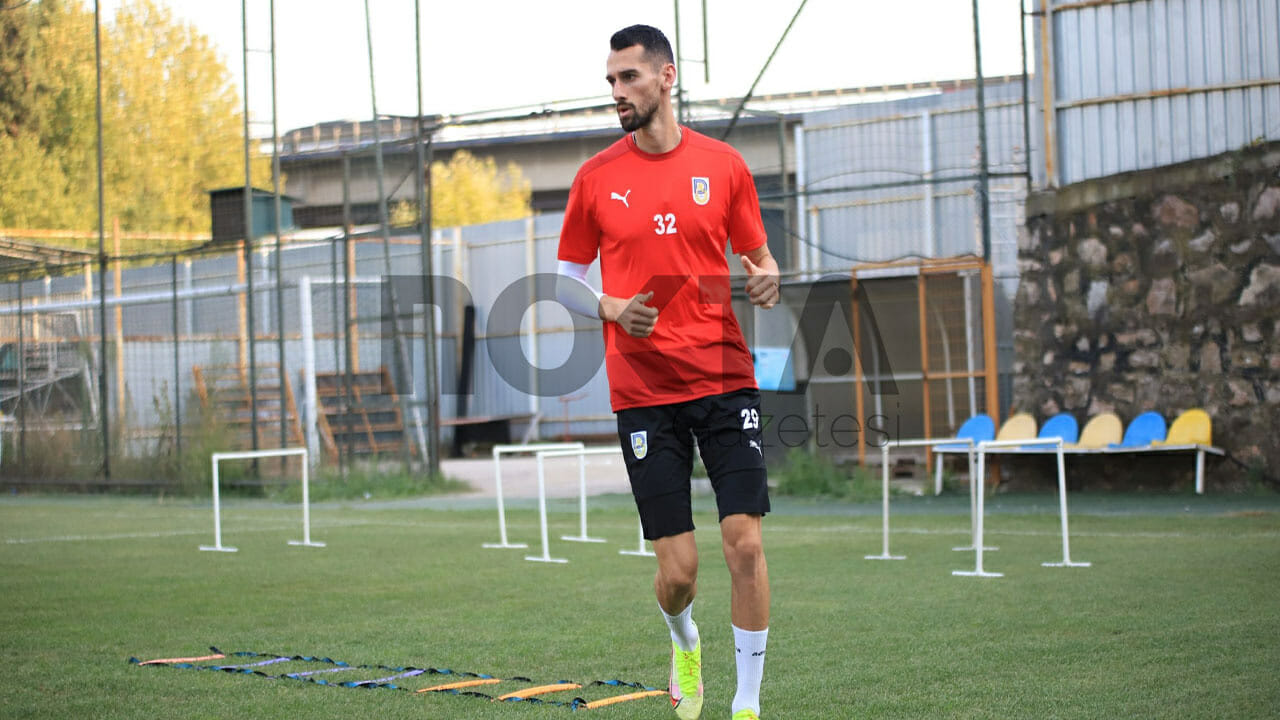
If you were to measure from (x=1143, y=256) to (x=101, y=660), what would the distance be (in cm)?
1096

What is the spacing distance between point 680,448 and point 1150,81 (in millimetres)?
10885

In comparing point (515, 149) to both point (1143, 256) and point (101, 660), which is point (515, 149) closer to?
point (1143, 256)

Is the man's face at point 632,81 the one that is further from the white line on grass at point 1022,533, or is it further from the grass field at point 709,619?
the white line on grass at point 1022,533

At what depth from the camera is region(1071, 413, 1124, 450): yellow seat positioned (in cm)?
1327

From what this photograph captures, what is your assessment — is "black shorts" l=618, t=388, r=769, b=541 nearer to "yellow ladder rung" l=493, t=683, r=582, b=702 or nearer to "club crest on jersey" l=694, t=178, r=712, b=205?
"club crest on jersey" l=694, t=178, r=712, b=205

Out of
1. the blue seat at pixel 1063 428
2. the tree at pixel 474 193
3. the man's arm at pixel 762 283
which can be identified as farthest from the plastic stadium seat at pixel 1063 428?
the tree at pixel 474 193

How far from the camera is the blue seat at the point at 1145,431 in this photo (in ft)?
42.3

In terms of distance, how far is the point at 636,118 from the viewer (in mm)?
4387

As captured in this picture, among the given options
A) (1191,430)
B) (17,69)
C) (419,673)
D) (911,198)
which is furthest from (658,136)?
(17,69)

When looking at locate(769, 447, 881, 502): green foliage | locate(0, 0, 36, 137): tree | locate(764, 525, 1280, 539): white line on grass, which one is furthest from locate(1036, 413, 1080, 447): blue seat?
locate(0, 0, 36, 137): tree

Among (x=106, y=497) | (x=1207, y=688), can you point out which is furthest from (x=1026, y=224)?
(x=106, y=497)

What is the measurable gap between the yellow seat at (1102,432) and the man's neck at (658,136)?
977 cm

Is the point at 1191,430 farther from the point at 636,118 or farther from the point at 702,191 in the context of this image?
the point at 636,118

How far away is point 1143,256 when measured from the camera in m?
13.4
